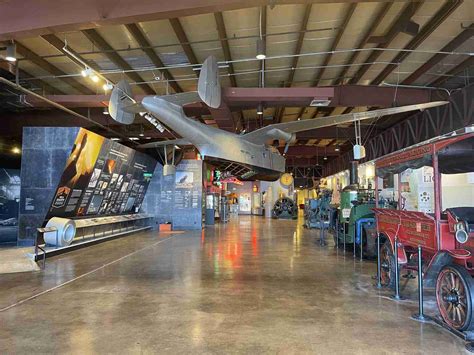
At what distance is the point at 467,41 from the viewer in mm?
6266

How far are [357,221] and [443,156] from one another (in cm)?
428

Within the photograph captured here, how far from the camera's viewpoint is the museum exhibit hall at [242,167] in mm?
3799

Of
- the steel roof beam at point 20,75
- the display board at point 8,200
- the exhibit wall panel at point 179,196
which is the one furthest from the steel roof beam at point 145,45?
the display board at point 8,200

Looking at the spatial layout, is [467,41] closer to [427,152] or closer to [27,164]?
[427,152]

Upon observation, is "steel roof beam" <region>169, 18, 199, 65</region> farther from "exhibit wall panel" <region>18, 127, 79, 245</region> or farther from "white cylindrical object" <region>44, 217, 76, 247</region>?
"white cylindrical object" <region>44, 217, 76, 247</region>

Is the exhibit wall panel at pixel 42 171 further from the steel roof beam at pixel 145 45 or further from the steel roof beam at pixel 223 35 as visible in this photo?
the steel roof beam at pixel 223 35

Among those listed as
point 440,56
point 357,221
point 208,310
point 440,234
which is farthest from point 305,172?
point 208,310

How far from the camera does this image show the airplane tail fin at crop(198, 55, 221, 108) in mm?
4879

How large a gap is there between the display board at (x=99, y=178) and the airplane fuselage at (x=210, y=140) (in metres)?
5.04

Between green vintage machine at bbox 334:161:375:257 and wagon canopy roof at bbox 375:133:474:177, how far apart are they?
279cm

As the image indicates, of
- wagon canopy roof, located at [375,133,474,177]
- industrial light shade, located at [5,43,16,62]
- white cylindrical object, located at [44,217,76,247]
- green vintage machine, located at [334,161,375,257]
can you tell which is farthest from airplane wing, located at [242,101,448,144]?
white cylindrical object, located at [44,217,76,247]

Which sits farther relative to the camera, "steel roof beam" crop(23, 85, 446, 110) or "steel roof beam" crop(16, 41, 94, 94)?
"steel roof beam" crop(23, 85, 446, 110)

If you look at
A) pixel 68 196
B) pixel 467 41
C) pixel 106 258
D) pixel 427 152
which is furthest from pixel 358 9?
pixel 68 196

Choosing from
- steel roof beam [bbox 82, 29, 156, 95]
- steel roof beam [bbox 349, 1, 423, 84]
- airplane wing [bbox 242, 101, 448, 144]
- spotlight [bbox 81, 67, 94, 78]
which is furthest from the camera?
airplane wing [bbox 242, 101, 448, 144]
